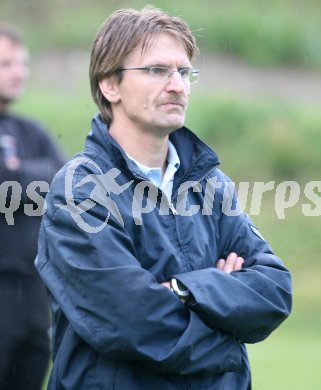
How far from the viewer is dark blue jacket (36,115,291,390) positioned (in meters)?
3.42

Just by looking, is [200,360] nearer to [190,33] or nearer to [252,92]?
[190,33]

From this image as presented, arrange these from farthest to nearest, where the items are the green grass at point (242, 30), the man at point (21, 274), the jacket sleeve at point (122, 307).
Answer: the green grass at point (242, 30) < the man at point (21, 274) < the jacket sleeve at point (122, 307)

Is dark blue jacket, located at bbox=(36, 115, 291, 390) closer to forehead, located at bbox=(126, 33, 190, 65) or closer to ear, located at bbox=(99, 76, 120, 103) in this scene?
ear, located at bbox=(99, 76, 120, 103)

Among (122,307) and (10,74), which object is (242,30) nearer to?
(10,74)

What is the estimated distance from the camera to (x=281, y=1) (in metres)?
16.9

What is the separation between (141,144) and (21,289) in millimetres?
1785

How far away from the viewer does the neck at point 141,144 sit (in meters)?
3.72

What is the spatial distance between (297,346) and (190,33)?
524cm

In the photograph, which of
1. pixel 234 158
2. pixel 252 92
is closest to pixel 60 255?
pixel 234 158

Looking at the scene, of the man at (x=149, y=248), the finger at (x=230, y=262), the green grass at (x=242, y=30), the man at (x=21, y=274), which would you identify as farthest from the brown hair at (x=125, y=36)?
the green grass at (x=242, y=30)

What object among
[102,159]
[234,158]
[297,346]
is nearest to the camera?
[102,159]

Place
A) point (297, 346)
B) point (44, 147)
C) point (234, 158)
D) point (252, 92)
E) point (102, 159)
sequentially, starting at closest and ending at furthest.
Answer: point (102, 159) < point (44, 147) < point (297, 346) < point (234, 158) < point (252, 92)

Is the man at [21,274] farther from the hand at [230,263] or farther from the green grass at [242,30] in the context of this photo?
the green grass at [242,30]

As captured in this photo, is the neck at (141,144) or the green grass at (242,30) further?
the green grass at (242,30)
